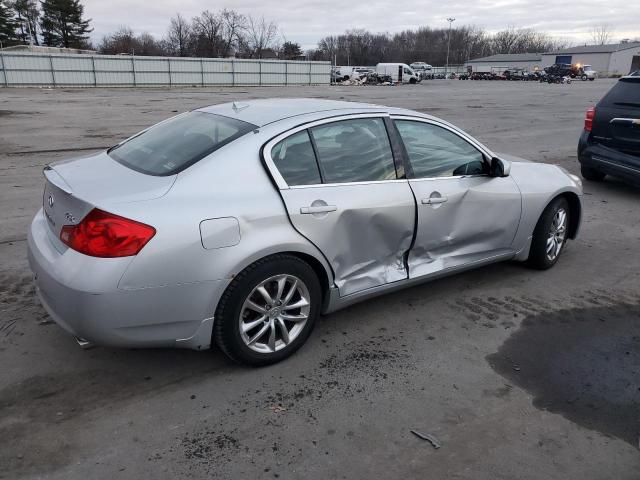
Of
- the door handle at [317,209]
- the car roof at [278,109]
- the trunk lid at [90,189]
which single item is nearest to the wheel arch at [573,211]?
the car roof at [278,109]

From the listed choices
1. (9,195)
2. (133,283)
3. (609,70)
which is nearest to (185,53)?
(609,70)

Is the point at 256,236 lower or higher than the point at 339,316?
higher

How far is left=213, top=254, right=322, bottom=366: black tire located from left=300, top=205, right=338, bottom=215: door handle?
0.94 feet

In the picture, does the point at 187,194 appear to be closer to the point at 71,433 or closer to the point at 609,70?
the point at 71,433

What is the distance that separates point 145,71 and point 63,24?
54852mm

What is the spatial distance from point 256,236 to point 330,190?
658 mm

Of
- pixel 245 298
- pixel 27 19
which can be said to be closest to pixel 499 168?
pixel 245 298

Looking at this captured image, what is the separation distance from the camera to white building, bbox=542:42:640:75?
9938 centimetres

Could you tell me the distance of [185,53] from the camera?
83.5 meters

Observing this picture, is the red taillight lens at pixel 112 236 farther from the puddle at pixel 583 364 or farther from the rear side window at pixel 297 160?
the puddle at pixel 583 364

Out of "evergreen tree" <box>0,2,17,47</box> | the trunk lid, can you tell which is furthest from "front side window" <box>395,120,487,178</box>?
"evergreen tree" <box>0,2,17,47</box>

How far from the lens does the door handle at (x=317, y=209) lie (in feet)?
10.8

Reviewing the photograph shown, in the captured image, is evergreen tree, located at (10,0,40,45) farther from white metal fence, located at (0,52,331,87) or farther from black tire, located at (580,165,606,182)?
black tire, located at (580,165,606,182)

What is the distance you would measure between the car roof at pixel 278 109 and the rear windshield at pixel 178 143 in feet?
0.29
